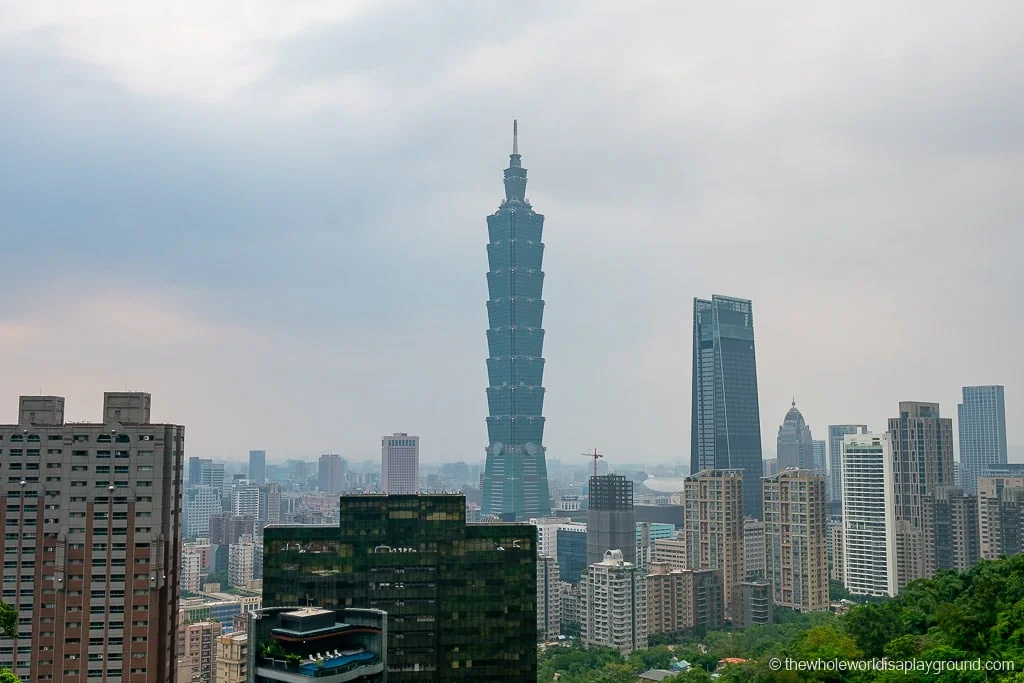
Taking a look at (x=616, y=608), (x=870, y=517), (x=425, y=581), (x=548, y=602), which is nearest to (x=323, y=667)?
(x=425, y=581)

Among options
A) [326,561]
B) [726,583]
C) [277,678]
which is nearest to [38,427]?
[326,561]

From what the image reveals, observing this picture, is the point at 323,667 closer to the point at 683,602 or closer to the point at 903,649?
the point at 903,649

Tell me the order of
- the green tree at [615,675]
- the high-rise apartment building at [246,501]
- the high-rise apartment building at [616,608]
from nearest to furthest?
the green tree at [615,675] → the high-rise apartment building at [616,608] → the high-rise apartment building at [246,501]

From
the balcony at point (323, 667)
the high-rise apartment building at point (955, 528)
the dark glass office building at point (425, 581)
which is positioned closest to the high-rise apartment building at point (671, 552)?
the high-rise apartment building at point (955, 528)

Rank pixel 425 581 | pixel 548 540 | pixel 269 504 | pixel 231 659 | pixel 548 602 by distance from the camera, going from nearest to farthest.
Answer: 1. pixel 425 581
2. pixel 231 659
3. pixel 548 602
4. pixel 548 540
5. pixel 269 504

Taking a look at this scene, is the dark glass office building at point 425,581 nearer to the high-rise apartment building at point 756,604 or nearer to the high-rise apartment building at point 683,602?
the high-rise apartment building at point 683,602

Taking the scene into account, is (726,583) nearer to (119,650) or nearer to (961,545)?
(961,545)
